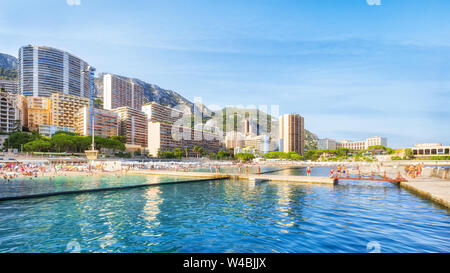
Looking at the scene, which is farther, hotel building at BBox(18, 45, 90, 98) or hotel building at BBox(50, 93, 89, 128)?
hotel building at BBox(18, 45, 90, 98)

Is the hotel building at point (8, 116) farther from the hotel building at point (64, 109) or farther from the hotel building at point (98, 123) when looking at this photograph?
the hotel building at point (98, 123)

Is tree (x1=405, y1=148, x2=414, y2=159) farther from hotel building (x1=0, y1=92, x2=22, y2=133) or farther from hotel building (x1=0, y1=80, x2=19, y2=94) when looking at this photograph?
hotel building (x1=0, y1=80, x2=19, y2=94)

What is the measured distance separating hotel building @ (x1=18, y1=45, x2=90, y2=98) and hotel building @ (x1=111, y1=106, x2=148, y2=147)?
136 ft

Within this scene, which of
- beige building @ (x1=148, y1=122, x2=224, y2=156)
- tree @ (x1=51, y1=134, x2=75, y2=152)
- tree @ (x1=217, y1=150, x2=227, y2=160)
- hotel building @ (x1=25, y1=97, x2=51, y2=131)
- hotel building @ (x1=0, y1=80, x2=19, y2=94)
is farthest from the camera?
hotel building @ (x1=0, y1=80, x2=19, y2=94)

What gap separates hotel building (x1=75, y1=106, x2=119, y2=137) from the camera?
4936 inches

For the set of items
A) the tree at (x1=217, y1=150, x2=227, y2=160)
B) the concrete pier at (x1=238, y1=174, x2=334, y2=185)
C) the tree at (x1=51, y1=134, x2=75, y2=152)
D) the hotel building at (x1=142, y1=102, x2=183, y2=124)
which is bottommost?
the tree at (x1=217, y1=150, x2=227, y2=160)

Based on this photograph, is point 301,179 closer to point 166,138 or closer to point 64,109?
point 166,138

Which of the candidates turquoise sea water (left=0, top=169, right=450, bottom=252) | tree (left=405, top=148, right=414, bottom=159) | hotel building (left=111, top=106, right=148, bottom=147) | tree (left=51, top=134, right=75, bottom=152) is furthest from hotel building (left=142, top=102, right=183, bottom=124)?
tree (left=405, top=148, right=414, bottom=159)

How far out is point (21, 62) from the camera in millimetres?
146875

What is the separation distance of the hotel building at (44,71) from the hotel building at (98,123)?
35.5 meters

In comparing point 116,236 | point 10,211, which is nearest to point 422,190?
point 116,236

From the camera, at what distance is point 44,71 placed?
14975cm
